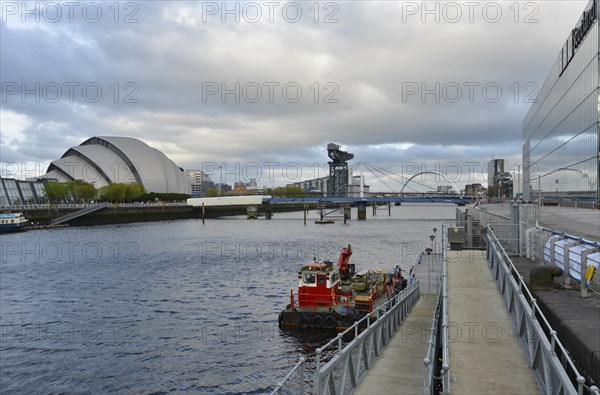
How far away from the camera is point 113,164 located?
530 feet

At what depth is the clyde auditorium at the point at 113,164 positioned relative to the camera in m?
157

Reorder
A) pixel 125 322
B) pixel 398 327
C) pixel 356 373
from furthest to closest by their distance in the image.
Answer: pixel 125 322 < pixel 398 327 < pixel 356 373

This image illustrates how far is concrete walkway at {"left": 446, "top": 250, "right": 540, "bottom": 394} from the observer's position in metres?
8.23

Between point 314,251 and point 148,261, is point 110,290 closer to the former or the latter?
point 148,261

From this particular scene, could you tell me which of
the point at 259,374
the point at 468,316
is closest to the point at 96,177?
the point at 259,374

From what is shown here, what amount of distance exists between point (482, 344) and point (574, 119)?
39.2m

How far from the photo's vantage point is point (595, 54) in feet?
112

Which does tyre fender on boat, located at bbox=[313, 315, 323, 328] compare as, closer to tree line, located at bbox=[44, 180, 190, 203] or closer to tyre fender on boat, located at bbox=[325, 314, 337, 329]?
tyre fender on boat, located at bbox=[325, 314, 337, 329]

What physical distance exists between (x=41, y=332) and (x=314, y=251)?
3742 cm

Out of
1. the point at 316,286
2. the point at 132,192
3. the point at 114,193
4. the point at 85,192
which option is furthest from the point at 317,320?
the point at 132,192

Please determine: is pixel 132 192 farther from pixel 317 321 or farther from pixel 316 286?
pixel 317 321

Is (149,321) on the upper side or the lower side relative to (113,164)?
lower

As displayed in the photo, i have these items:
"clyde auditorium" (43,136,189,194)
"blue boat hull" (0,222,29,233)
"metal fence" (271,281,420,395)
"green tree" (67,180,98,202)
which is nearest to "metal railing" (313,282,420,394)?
"metal fence" (271,281,420,395)

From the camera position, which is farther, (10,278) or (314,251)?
(314,251)
